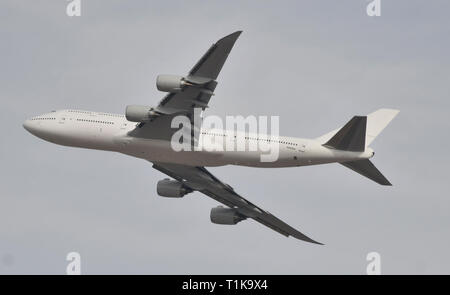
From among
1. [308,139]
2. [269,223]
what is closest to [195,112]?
[308,139]

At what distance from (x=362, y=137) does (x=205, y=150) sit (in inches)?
445

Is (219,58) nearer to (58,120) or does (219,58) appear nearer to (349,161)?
(349,161)

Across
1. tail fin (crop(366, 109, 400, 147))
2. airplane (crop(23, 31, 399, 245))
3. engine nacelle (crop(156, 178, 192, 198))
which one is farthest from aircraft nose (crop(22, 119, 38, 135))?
tail fin (crop(366, 109, 400, 147))

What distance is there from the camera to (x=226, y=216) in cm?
7369

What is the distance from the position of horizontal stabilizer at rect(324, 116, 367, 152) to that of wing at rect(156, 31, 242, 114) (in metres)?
9.33

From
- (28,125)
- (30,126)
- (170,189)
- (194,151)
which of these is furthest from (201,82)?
(28,125)

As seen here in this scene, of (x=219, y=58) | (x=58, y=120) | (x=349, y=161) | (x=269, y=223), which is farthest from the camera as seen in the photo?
(x=269, y=223)

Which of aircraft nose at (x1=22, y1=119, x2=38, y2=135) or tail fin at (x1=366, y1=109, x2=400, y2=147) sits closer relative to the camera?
tail fin at (x1=366, y1=109, x2=400, y2=147)

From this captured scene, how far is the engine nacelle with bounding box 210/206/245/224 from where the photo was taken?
73625 millimetres

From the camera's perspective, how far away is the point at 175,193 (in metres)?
71.3

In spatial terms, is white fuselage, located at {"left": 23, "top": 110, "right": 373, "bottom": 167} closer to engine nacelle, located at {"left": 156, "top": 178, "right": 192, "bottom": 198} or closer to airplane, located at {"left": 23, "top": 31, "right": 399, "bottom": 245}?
airplane, located at {"left": 23, "top": 31, "right": 399, "bottom": 245}

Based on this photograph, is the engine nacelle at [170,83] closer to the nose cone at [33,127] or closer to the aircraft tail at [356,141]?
the aircraft tail at [356,141]

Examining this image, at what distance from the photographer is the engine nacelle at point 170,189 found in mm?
71375

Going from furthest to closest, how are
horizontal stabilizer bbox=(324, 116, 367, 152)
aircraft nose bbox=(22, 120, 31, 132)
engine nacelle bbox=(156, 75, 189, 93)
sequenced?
aircraft nose bbox=(22, 120, 31, 132) < horizontal stabilizer bbox=(324, 116, 367, 152) < engine nacelle bbox=(156, 75, 189, 93)
